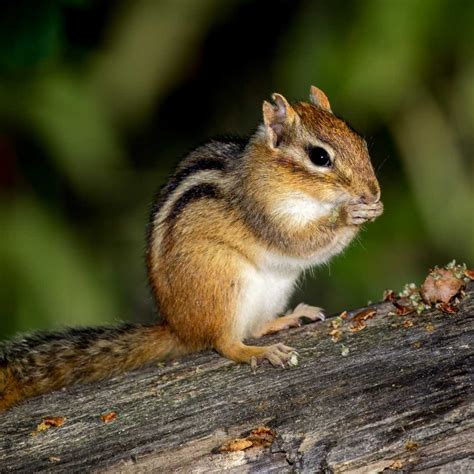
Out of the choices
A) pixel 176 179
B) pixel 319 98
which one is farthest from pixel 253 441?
pixel 319 98

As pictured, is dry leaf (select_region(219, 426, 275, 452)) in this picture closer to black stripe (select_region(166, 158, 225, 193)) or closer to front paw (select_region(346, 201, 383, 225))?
front paw (select_region(346, 201, 383, 225))

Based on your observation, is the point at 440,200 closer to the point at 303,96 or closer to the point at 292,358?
the point at 303,96

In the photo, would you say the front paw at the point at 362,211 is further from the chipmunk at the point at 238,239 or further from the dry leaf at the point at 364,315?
the dry leaf at the point at 364,315

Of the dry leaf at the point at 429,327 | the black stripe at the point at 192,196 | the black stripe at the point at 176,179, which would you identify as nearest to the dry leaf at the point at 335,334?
Result: the dry leaf at the point at 429,327

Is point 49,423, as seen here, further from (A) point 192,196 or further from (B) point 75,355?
(A) point 192,196

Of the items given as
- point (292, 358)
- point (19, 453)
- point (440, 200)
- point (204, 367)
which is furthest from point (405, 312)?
point (440, 200)

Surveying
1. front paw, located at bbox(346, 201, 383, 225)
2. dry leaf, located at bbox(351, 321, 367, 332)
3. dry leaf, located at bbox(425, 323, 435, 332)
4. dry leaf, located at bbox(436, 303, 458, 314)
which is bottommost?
dry leaf, located at bbox(425, 323, 435, 332)

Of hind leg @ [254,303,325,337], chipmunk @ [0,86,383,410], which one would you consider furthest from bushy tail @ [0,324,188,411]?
hind leg @ [254,303,325,337]
